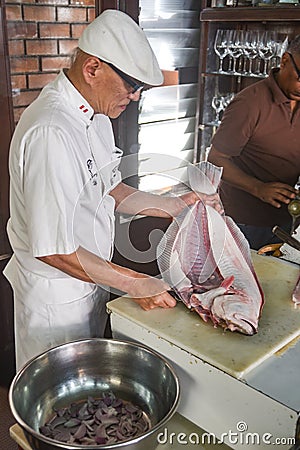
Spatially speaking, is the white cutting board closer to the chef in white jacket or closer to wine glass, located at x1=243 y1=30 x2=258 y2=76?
the chef in white jacket

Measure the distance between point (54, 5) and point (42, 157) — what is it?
1.29m

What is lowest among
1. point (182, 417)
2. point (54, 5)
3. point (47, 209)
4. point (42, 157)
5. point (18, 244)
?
point (182, 417)

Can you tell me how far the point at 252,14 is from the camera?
2.72 m

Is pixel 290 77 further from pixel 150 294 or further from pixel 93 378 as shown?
pixel 93 378

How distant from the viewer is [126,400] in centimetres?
109

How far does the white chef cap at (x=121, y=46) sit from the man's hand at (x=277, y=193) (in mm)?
982

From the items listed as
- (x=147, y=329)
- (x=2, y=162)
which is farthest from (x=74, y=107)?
(x=2, y=162)

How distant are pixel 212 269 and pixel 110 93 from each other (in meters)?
0.51

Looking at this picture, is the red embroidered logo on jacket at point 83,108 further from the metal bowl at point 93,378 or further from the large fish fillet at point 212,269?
the metal bowl at point 93,378

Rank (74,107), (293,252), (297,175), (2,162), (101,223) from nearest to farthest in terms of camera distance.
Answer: (74,107) < (101,223) < (293,252) < (2,162) < (297,175)

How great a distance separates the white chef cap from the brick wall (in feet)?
3.08

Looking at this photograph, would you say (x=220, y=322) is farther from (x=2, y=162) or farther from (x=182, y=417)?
(x=2, y=162)

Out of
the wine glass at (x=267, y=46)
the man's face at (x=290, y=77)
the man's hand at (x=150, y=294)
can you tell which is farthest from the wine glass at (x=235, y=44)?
the man's hand at (x=150, y=294)

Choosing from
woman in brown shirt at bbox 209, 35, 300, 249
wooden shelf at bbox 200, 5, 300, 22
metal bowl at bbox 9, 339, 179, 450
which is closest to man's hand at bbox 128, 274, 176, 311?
metal bowl at bbox 9, 339, 179, 450
